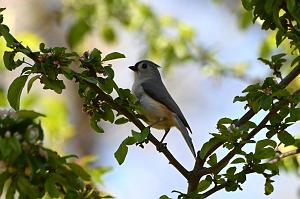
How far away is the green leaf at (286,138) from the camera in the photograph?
2283 millimetres

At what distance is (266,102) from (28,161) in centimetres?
84

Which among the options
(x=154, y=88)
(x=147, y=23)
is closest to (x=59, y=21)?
(x=147, y=23)

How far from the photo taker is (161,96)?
4.02 metres

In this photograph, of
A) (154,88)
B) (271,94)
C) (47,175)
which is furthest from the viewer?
(154,88)

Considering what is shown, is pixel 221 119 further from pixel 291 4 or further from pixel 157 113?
pixel 157 113

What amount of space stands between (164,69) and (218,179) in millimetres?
2724

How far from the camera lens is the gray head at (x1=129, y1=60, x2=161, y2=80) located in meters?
4.62

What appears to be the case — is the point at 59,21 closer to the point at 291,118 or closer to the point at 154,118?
the point at 154,118

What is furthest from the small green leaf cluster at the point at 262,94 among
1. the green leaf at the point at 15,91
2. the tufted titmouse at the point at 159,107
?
the tufted titmouse at the point at 159,107

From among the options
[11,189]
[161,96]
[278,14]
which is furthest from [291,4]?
[161,96]

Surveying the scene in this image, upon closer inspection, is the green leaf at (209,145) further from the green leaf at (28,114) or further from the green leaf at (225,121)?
the green leaf at (28,114)

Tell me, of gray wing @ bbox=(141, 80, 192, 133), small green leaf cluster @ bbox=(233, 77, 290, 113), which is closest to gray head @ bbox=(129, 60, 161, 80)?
gray wing @ bbox=(141, 80, 192, 133)

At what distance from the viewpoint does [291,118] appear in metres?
2.26

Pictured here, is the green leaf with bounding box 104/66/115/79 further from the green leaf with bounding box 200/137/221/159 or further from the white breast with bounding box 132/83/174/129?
the white breast with bounding box 132/83/174/129
